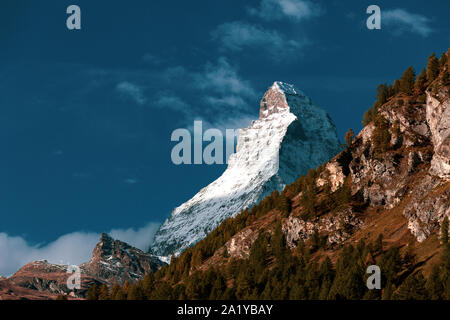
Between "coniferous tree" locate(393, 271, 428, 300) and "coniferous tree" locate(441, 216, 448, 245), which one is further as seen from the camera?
"coniferous tree" locate(441, 216, 448, 245)

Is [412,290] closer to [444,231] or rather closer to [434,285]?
[434,285]

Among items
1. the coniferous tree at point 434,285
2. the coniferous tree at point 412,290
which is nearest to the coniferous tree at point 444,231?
the coniferous tree at point 434,285

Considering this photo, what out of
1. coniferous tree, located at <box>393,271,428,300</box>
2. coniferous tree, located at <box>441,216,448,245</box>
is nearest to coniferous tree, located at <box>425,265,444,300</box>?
coniferous tree, located at <box>393,271,428,300</box>

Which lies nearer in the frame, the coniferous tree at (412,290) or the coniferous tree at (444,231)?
the coniferous tree at (412,290)

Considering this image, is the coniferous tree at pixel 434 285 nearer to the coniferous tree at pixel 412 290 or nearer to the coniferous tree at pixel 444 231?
the coniferous tree at pixel 412 290

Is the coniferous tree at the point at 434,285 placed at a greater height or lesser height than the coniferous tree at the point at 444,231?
lesser

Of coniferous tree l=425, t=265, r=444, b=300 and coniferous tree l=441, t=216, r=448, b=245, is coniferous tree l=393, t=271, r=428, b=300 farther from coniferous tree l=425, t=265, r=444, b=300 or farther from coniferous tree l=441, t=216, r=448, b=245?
coniferous tree l=441, t=216, r=448, b=245

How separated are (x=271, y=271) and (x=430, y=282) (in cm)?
6104

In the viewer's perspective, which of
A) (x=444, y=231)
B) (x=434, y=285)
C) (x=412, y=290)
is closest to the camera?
(x=412, y=290)

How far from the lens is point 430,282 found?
13362 cm

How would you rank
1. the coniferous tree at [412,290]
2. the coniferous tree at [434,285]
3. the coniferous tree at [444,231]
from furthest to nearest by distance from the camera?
the coniferous tree at [444,231]
the coniferous tree at [434,285]
the coniferous tree at [412,290]

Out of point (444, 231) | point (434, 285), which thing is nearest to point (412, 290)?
point (434, 285)

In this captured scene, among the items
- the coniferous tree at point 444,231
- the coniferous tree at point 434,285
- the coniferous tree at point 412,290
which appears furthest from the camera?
the coniferous tree at point 444,231
